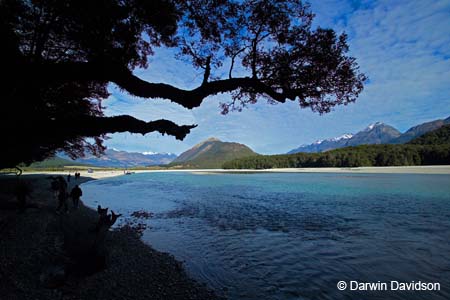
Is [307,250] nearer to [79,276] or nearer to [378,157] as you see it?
[79,276]

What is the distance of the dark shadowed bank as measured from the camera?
17.4 feet

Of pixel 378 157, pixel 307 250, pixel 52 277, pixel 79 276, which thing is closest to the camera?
pixel 52 277

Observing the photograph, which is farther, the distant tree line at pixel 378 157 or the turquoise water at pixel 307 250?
the distant tree line at pixel 378 157

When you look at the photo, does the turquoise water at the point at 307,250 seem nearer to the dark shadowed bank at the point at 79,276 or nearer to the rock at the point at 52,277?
the dark shadowed bank at the point at 79,276

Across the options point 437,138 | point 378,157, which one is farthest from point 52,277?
point 437,138

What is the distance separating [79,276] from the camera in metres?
6.09

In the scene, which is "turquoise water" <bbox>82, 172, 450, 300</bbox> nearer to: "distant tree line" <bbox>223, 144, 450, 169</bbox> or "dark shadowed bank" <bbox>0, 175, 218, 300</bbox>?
"dark shadowed bank" <bbox>0, 175, 218, 300</bbox>

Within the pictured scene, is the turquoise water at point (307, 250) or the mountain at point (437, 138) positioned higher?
the mountain at point (437, 138)

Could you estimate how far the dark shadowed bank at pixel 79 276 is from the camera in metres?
5.29

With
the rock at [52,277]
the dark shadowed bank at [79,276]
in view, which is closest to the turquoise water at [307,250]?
the dark shadowed bank at [79,276]

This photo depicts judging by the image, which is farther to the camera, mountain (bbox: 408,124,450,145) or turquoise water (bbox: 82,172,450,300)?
mountain (bbox: 408,124,450,145)

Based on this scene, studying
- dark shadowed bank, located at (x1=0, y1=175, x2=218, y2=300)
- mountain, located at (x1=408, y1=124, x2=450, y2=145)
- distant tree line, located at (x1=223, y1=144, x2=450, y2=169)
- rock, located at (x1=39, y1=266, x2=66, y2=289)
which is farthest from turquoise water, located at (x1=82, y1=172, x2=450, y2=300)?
mountain, located at (x1=408, y1=124, x2=450, y2=145)

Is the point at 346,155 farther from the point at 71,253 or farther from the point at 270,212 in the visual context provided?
the point at 71,253

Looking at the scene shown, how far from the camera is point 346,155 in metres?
118
